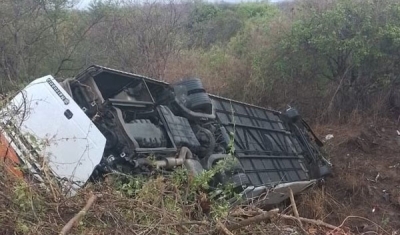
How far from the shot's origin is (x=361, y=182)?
9.16 metres

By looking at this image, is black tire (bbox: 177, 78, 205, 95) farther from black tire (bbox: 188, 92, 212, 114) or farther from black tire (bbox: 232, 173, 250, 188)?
black tire (bbox: 232, 173, 250, 188)

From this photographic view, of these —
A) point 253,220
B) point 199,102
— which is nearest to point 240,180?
point 199,102

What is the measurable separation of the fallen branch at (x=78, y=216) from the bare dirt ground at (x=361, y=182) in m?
3.89

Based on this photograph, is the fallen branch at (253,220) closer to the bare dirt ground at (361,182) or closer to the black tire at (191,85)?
the black tire at (191,85)

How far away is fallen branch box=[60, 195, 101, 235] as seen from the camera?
3002 millimetres

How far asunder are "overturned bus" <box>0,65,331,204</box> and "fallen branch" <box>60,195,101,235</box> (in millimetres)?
432

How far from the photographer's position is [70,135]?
187 inches

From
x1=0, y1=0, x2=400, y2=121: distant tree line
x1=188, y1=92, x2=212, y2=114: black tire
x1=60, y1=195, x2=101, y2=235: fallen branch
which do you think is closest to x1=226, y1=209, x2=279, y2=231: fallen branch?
x1=60, y1=195, x2=101, y2=235: fallen branch

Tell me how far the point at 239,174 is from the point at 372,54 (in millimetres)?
6667

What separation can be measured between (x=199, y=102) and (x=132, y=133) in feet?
4.55

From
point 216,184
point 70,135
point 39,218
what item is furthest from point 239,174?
point 39,218

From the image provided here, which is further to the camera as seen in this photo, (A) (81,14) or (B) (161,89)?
(A) (81,14)

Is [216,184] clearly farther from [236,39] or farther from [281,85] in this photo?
[236,39]

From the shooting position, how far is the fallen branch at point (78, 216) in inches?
118
